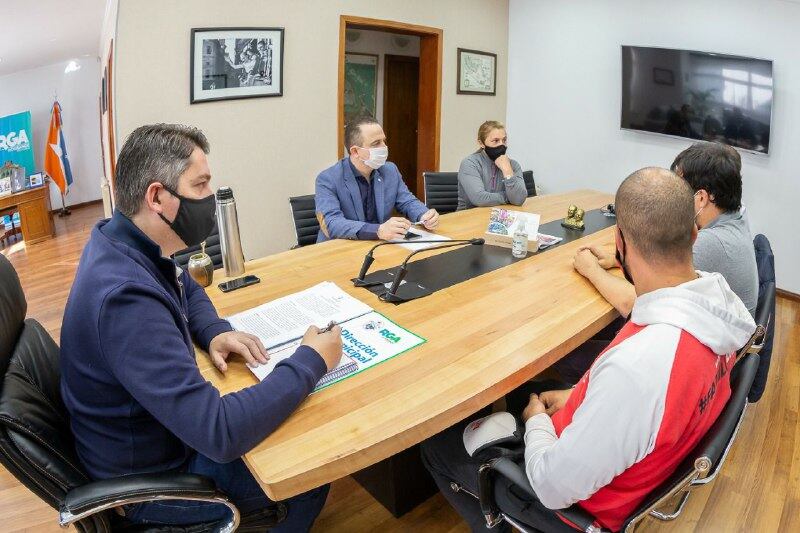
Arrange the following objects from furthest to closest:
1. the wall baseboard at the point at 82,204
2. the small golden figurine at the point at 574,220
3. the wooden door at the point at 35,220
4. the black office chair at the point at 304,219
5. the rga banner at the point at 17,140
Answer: the wall baseboard at the point at 82,204 < the rga banner at the point at 17,140 < the wooden door at the point at 35,220 < the black office chair at the point at 304,219 < the small golden figurine at the point at 574,220

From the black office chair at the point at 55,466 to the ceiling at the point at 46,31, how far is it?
3.31 metres

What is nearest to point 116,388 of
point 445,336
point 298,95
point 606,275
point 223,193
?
point 445,336

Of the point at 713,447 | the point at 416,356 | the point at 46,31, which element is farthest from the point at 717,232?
the point at 46,31

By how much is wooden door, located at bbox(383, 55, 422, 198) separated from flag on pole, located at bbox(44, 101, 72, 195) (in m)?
4.77

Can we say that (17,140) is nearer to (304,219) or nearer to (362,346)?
(304,219)

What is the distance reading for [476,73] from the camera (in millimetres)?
5211

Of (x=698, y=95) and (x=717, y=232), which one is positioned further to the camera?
(x=698, y=95)

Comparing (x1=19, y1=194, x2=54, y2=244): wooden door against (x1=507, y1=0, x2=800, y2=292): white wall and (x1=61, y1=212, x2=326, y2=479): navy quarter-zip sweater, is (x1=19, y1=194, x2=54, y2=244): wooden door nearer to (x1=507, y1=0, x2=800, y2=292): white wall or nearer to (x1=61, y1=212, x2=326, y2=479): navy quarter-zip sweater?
(x1=507, y1=0, x2=800, y2=292): white wall

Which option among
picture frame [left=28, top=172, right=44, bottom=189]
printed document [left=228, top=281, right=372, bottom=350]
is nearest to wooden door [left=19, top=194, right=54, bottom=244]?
picture frame [left=28, top=172, right=44, bottom=189]

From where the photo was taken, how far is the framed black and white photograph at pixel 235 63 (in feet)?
11.4

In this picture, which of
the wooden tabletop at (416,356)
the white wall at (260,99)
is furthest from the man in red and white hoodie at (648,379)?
the white wall at (260,99)

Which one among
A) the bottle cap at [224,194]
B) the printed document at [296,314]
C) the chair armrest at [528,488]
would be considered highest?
the bottle cap at [224,194]

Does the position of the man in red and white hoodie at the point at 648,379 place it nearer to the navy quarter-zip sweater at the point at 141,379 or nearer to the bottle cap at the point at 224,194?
the navy quarter-zip sweater at the point at 141,379

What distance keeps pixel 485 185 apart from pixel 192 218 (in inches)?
90.9
